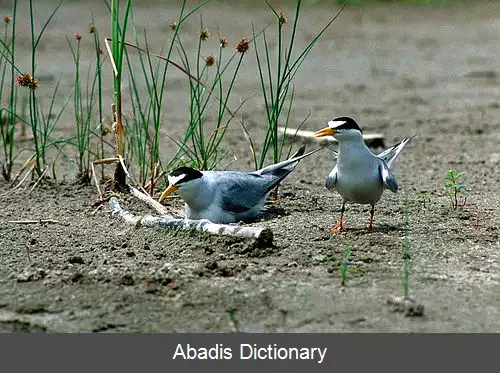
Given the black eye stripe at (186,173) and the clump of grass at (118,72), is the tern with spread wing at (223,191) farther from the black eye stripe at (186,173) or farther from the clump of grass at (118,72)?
the clump of grass at (118,72)

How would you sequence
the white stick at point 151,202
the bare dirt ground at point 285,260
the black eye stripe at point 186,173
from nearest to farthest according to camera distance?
the bare dirt ground at point 285,260, the black eye stripe at point 186,173, the white stick at point 151,202

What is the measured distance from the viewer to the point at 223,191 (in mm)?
4828

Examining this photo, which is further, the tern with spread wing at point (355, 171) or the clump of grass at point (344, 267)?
the tern with spread wing at point (355, 171)

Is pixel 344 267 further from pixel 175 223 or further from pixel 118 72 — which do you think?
pixel 118 72

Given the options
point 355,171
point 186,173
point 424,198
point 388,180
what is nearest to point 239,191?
point 186,173

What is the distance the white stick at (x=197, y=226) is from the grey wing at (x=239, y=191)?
13.3 inches

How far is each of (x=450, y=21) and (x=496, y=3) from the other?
1141 mm

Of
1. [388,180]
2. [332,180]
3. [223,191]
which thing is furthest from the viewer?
[223,191]

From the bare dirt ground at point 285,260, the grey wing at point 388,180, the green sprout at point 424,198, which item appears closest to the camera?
the bare dirt ground at point 285,260

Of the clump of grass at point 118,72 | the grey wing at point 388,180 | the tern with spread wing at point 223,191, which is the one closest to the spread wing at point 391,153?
the grey wing at point 388,180

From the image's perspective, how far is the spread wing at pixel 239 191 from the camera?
4820 millimetres

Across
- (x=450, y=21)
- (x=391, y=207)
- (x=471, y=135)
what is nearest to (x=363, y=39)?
(x=450, y=21)

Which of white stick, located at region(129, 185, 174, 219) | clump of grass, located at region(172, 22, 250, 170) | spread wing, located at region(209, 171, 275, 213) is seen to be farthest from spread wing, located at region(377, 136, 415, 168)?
white stick, located at region(129, 185, 174, 219)

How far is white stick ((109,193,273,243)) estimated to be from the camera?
420cm
